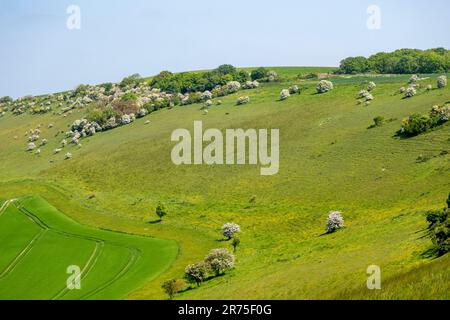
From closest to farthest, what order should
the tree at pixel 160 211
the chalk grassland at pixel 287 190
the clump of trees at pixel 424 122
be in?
the chalk grassland at pixel 287 190
the tree at pixel 160 211
the clump of trees at pixel 424 122

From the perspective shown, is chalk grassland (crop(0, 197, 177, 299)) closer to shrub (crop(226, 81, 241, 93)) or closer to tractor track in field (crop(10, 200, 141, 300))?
tractor track in field (crop(10, 200, 141, 300))

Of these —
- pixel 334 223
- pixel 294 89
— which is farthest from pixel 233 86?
pixel 334 223

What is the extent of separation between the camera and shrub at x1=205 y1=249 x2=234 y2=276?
57.9m

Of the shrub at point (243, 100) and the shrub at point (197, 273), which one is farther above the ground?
the shrub at point (243, 100)

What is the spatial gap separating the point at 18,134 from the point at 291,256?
165 meters

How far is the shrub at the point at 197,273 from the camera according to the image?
5672 cm

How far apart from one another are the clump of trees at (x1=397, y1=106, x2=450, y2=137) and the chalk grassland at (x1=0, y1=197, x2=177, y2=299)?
49411 millimetres

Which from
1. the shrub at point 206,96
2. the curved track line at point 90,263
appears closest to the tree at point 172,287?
the curved track line at point 90,263

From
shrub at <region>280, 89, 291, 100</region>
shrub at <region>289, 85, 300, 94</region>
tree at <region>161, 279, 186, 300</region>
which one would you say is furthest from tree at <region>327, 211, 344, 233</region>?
shrub at <region>289, 85, 300, 94</region>

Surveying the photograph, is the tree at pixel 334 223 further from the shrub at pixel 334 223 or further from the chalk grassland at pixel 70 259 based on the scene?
the chalk grassland at pixel 70 259

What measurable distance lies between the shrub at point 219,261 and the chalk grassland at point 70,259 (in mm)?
8530

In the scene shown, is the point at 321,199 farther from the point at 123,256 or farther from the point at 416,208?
the point at 123,256

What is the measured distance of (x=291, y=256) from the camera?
188 feet

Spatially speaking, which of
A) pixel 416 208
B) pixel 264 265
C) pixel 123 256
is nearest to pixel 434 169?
pixel 416 208
